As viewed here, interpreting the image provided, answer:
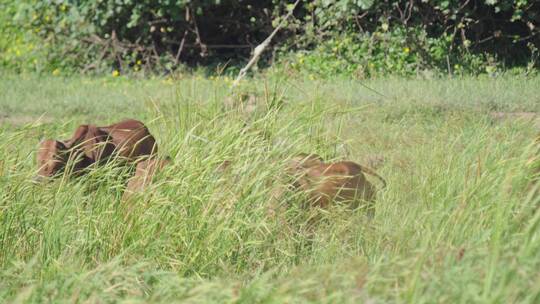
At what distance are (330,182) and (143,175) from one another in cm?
70

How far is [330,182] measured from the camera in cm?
351

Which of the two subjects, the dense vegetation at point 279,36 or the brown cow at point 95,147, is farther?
the dense vegetation at point 279,36

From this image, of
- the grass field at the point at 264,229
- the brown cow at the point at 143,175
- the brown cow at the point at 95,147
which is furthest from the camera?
the brown cow at the point at 95,147

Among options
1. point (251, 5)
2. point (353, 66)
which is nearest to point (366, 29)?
point (353, 66)

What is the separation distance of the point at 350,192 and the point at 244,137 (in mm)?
461

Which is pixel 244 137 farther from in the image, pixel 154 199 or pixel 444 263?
pixel 444 263

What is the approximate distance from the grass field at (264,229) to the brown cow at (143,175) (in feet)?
0.19

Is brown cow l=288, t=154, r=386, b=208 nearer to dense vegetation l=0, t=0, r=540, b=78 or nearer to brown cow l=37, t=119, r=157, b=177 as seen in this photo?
brown cow l=37, t=119, r=157, b=177

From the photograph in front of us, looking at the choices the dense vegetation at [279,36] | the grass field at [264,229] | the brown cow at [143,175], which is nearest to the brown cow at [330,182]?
the grass field at [264,229]

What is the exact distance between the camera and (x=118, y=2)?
33.0 ft

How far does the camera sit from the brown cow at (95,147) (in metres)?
3.62

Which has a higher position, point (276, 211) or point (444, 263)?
point (444, 263)

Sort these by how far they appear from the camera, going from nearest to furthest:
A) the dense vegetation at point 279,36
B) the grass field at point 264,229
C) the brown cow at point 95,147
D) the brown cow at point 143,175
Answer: the grass field at point 264,229, the brown cow at point 143,175, the brown cow at point 95,147, the dense vegetation at point 279,36

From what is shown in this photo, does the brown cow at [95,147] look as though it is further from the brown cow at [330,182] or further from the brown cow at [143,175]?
the brown cow at [330,182]
